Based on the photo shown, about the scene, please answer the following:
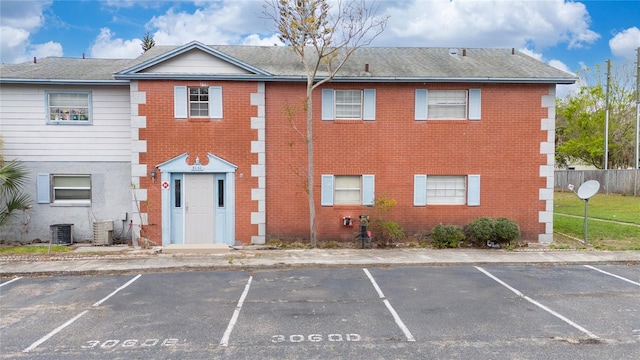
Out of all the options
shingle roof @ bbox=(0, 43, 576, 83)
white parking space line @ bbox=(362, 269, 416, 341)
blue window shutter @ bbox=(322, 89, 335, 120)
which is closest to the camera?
white parking space line @ bbox=(362, 269, 416, 341)

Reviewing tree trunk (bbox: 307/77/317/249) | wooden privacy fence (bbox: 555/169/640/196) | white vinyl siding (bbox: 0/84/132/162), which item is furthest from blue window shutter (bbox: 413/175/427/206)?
wooden privacy fence (bbox: 555/169/640/196)

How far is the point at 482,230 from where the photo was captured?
43.0 feet

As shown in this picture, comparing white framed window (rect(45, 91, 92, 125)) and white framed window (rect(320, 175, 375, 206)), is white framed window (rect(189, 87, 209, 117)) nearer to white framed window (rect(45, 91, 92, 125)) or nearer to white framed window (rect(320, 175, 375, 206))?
white framed window (rect(45, 91, 92, 125))

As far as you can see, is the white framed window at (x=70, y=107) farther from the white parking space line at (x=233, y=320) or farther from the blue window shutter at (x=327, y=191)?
the white parking space line at (x=233, y=320)

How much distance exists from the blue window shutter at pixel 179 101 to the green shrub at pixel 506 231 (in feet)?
35.0

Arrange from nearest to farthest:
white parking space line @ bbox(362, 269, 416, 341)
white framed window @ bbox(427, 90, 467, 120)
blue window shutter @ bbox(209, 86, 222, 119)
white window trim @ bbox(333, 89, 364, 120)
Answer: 1. white parking space line @ bbox(362, 269, 416, 341)
2. blue window shutter @ bbox(209, 86, 222, 119)
3. white window trim @ bbox(333, 89, 364, 120)
4. white framed window @ bbox(427, 90, 467, 120)

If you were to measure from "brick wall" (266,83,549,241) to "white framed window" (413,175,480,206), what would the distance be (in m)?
0.21

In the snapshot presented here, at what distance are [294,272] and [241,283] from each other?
152 cm

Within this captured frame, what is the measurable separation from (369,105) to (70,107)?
10193mm

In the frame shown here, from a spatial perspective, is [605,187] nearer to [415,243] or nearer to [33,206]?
[415,243]

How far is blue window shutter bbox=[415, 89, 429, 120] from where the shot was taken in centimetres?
1409

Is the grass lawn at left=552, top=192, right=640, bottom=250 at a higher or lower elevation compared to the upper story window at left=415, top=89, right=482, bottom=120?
lower

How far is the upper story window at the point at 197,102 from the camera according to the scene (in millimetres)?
13539

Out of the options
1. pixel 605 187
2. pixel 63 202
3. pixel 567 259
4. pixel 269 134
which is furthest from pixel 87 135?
pixel 605 187
